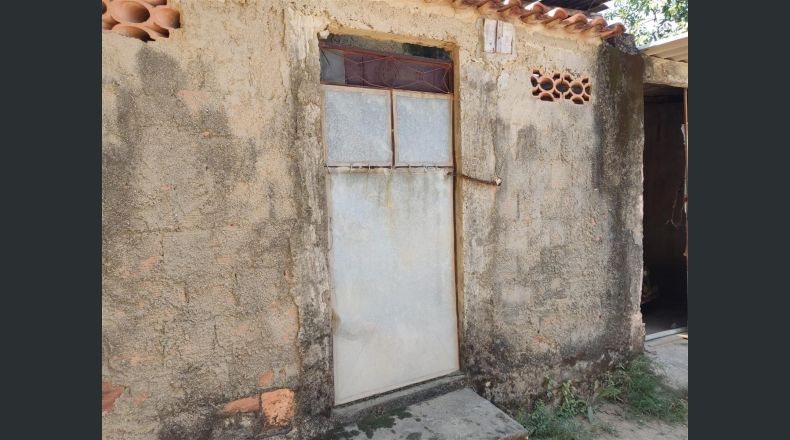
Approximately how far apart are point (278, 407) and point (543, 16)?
3.37 metres

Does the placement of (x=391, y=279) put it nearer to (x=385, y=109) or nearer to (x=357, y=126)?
(x=357, y=126)

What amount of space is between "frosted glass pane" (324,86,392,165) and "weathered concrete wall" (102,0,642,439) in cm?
17

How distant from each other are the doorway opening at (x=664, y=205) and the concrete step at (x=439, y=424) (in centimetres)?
421

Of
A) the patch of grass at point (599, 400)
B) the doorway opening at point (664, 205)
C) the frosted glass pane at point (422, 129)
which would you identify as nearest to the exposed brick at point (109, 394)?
the frosted glass pane at point (422, 129)

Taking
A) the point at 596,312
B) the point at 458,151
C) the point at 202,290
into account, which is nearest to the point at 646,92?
the point at 596,312

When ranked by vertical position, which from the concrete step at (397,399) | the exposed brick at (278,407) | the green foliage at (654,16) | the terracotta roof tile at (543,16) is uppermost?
the green foliage at (654,16)

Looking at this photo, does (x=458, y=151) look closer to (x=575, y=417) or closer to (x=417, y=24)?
(x=417, y=24)

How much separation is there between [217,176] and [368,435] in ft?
5.99

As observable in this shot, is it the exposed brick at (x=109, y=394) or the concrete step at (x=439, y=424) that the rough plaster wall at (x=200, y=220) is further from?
the concrete step at (x=439, y=424)

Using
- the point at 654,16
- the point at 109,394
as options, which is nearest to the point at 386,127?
the point at 109,394

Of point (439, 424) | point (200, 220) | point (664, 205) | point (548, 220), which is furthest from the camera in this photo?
point (664, 205)

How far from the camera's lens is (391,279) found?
337 centimetres

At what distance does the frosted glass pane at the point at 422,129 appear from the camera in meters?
3.37

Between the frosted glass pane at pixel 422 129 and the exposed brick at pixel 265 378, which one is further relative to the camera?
the frosted glass pane at pixel 422 129
